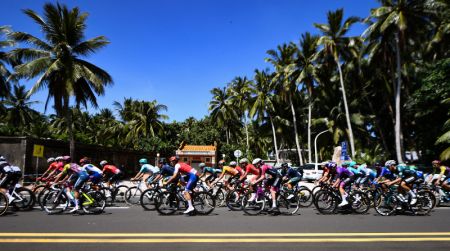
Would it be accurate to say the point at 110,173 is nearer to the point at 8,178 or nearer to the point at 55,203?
the point at 55,203

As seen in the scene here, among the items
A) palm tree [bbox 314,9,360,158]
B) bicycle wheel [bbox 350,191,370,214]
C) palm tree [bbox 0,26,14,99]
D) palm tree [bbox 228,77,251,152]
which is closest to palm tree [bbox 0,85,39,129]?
palm tree [bbox 0,26,14,99]

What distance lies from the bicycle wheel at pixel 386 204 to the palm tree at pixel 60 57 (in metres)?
17.0

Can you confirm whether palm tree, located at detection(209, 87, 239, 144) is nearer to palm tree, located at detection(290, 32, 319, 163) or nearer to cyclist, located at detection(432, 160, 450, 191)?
palm tree, located at detection(290, 32, 319, 163)

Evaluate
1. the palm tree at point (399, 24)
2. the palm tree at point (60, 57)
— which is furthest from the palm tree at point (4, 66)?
the palm tree at point (399, 24)

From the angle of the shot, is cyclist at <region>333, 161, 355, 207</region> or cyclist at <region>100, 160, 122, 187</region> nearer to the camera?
cyclist at <region>333, 161, 355, 207</region>

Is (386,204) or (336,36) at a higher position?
(336,36)

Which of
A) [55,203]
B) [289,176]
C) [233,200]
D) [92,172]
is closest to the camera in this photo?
[55,203]

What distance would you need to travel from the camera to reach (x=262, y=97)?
40500 mm

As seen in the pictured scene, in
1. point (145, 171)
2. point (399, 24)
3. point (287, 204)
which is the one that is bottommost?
point (287, 204)

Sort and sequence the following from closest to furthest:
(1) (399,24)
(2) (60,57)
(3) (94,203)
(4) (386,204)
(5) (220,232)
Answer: (5) (220,232), (4) (386,204), (3) (94,203), (2) (60,57), (1) (399,24)

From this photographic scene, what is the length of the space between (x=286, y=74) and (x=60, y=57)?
23578mm

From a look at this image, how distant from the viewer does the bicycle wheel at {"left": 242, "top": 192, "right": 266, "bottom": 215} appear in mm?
9688

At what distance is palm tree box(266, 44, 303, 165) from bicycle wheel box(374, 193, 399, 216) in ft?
88.9

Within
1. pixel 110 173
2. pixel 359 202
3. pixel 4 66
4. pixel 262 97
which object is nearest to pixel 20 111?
pixel 4 66
